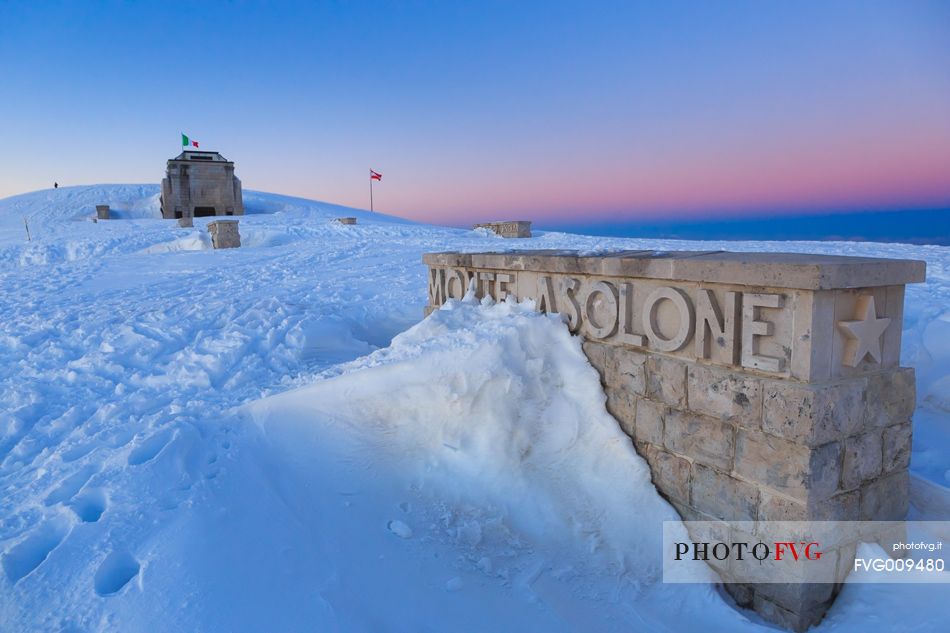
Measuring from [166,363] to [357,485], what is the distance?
3494 millimetres

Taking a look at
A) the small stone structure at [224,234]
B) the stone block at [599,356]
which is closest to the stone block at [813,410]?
the stone block at [599,356]

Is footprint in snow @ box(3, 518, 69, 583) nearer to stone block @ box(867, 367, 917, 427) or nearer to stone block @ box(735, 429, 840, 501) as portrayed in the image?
stone block @ box(735, 429, 840, 501)

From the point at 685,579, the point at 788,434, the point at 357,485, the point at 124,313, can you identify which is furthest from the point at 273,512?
the point at 124,313

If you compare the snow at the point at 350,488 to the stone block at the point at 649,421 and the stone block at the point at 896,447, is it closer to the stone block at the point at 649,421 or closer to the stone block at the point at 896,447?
the stone block at the point at 649,421

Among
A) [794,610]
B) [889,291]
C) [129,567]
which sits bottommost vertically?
[794,610]

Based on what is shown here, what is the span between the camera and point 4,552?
3.10m

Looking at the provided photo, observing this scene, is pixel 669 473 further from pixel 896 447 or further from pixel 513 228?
pixel 513 228

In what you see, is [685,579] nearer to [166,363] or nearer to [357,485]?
[357,485]

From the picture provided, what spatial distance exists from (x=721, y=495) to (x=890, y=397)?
1.11 meters

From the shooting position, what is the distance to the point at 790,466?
10.6ft

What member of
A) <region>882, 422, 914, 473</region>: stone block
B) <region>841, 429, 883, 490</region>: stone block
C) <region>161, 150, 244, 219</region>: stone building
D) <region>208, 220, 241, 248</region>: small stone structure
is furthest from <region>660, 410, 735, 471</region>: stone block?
<region>161, 150, 244, 219</region>: stone building

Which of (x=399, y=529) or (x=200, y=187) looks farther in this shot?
(x=200, y=187)

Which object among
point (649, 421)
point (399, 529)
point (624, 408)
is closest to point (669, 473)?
point (649, 421)

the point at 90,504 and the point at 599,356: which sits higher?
the point at 599,356
